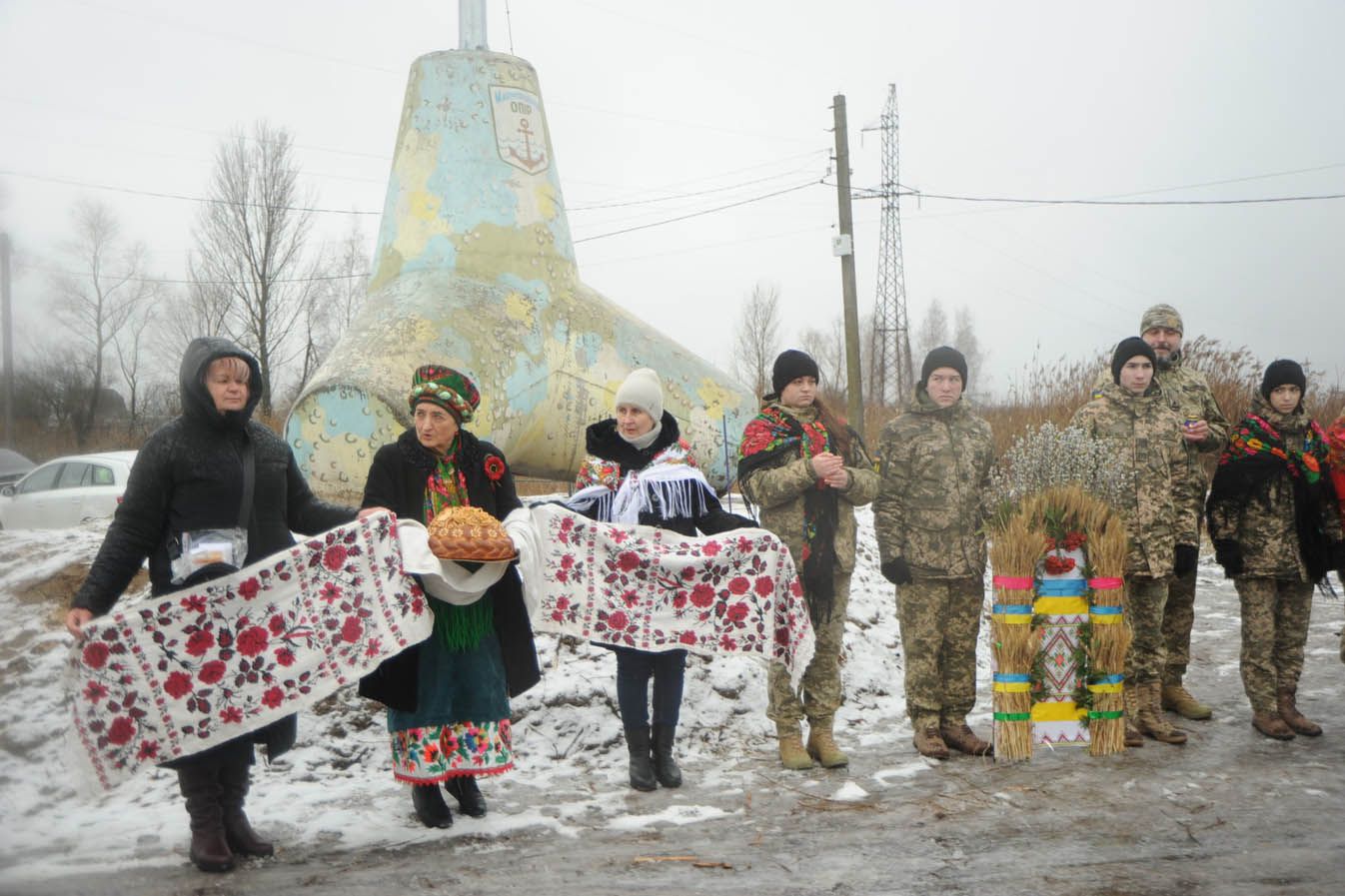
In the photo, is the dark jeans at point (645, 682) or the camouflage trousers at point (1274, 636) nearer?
the dark jeans at point (645, 682)

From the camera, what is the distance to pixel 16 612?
5.40m

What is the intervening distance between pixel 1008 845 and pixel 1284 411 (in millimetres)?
2840

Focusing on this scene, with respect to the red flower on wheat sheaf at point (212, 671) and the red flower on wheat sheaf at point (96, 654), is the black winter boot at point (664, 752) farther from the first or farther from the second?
the red flower on wheat sheaf at point (96, 654)

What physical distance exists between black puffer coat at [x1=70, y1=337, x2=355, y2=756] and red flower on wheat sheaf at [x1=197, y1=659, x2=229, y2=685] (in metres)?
0.28

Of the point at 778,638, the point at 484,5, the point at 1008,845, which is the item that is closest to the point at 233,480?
the point at 778,638

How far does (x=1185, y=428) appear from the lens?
4973 mm

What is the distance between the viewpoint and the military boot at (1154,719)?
15.3 feet

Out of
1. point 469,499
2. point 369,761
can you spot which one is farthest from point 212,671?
point 369,761

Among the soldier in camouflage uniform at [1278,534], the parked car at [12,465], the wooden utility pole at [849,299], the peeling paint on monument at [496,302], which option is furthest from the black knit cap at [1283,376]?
the wooden utility pole at [849,299]

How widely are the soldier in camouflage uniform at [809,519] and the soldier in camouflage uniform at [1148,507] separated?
1.32 meters

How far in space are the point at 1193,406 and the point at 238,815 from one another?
185 inches

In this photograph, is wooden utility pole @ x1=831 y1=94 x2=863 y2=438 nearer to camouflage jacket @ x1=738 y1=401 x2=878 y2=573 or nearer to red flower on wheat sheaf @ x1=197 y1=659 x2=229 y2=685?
camouflage jacket @ x1=738 y1=401 x2=878 y2=573

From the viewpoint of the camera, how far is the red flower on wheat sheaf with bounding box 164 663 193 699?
3168mm

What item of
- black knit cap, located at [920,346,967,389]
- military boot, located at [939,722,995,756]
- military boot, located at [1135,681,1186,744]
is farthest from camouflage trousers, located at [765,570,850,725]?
military boot, located at [1135,681,1186,744]
